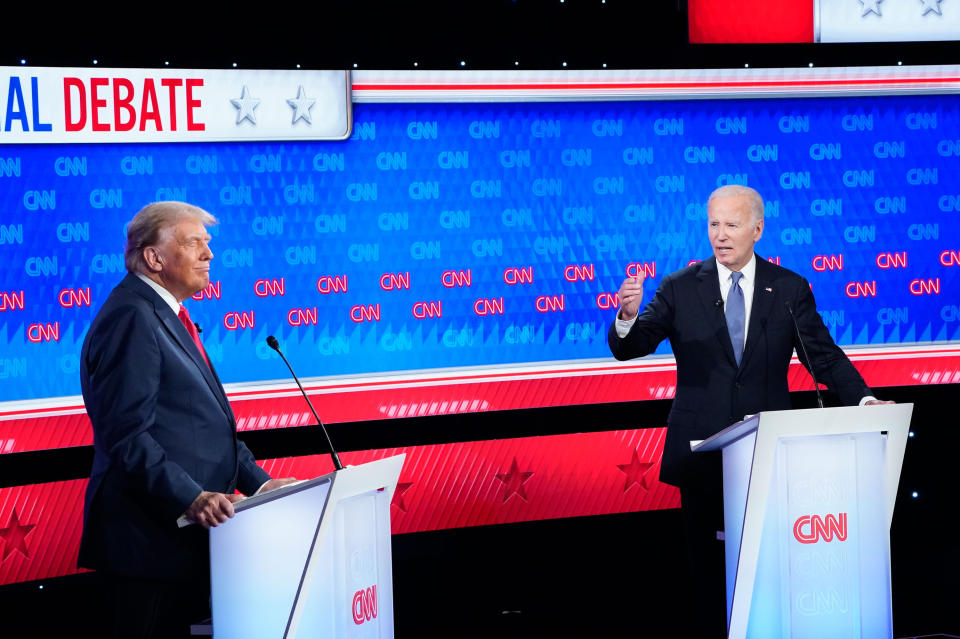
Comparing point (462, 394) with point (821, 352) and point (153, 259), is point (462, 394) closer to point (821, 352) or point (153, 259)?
point (821, 352)

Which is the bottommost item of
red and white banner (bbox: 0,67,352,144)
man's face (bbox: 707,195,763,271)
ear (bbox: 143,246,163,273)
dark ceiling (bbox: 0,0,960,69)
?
ear (bbox: 143,246,163,273)

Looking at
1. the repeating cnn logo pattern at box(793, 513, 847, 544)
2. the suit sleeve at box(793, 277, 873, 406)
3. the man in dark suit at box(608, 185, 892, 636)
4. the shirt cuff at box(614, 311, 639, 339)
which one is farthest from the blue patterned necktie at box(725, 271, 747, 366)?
the repeating cnn logo pattern at box(793, 513, 847, 544)

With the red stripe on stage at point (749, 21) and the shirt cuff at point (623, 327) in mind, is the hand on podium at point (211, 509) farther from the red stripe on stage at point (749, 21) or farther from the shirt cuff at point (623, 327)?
the red stripe on stage at point (749, 21)

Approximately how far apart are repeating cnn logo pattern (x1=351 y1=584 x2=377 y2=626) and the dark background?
1.77 m

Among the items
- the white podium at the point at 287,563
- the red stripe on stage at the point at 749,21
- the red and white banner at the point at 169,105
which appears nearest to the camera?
the white podium at the point at 287,563

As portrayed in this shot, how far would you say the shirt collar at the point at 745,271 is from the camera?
357 cm

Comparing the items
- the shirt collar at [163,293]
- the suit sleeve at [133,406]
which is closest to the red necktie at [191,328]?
the shirt collar at [163,293]

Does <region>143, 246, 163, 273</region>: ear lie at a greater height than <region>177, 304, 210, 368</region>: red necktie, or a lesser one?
greater

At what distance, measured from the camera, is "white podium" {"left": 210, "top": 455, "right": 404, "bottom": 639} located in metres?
2.43

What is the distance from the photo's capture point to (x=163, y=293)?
2.70m

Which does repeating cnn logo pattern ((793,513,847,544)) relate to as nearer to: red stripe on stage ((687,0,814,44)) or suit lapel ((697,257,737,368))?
suit lapel ((697,257,737,368))

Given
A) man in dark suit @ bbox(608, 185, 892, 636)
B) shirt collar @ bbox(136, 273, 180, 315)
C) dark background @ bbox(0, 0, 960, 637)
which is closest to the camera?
shirt collar @ bbox(136, 273, 180, 315)

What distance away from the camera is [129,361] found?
249 centimetres

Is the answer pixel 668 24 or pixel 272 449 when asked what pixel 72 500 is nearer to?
pixel 272 449
